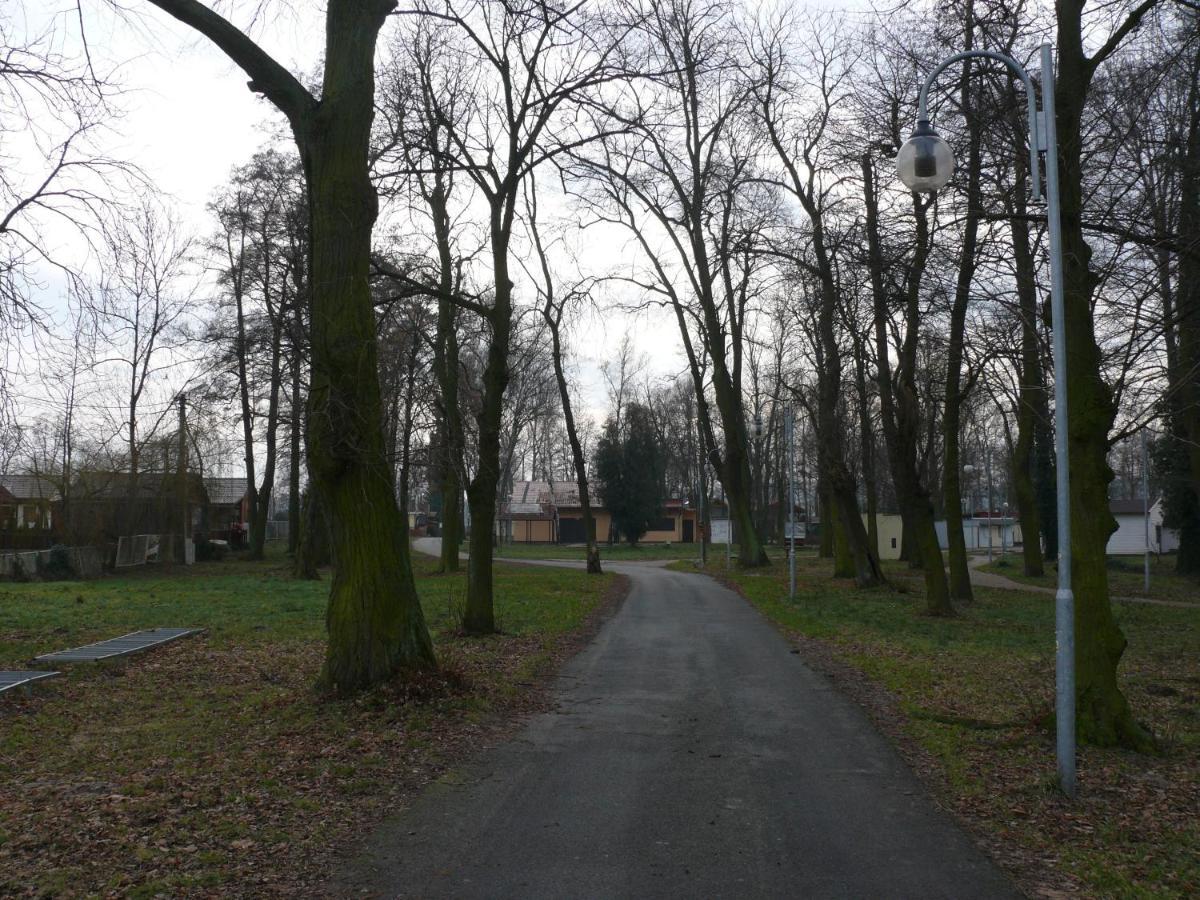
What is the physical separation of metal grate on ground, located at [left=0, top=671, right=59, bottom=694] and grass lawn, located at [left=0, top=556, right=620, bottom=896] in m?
0.13

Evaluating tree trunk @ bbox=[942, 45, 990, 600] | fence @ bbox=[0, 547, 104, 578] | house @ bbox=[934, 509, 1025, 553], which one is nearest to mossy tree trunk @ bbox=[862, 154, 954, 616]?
tree trunk @ bbox=[942, 45, 990, 600]

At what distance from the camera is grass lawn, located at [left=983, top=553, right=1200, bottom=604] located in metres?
27.8

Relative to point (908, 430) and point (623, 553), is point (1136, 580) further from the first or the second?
point (623, 553)

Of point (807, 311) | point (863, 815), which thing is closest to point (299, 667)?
point (863, 815)

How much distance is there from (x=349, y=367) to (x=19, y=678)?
5.30 meters

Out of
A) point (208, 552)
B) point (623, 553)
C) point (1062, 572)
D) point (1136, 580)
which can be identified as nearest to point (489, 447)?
point (1062, 572)

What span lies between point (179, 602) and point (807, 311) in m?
17.0

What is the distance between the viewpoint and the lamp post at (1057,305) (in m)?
6.93

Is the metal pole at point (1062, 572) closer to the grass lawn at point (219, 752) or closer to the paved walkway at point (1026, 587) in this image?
the grass lawn at point (219, 752)

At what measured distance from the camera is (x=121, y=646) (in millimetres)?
14414

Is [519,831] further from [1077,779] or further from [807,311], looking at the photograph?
[807,311]

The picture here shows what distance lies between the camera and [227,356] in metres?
29.9

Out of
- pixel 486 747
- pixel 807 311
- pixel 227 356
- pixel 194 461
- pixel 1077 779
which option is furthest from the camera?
pixel 194 461

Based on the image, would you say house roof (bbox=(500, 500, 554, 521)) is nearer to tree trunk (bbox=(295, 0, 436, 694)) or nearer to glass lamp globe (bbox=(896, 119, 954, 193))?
tree trunk (bbox=(295, 0, 436, 694))
